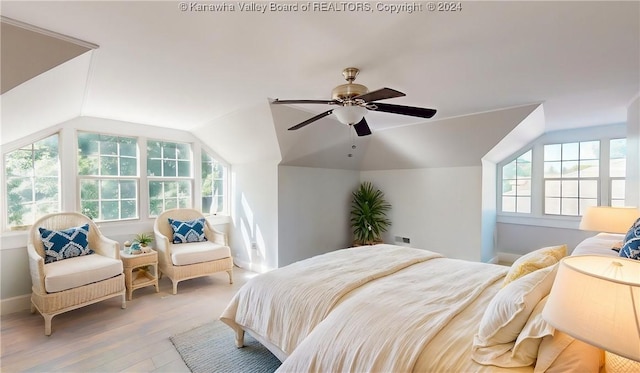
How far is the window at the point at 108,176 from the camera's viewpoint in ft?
12.7

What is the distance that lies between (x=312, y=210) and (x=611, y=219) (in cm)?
357

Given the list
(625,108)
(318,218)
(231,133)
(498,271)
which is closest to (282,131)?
(231,133)

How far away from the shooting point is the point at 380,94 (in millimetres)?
1963

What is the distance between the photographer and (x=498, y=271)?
231cm

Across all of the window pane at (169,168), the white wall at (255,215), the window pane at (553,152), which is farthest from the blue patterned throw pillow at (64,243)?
the window pane at (553,152)

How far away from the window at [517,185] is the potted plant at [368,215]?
6.89 ft

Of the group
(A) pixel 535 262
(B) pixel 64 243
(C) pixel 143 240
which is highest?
(A) pixel 535 262

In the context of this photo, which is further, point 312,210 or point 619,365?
point 312,210

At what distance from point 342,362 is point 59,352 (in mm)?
2488

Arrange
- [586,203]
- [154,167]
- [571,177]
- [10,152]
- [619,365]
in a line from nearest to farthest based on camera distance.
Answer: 1. [619,365]
2. [10,152]
3. [154,167]
4. [586,203]
5. [571,177]

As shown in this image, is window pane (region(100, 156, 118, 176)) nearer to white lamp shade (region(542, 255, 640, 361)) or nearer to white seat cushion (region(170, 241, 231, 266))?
white seat cushion (region(170, 241, 231, 266))

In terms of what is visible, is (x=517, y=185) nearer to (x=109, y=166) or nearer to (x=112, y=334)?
(x=112, y=334)

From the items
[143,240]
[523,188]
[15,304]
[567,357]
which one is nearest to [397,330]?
[567,357]

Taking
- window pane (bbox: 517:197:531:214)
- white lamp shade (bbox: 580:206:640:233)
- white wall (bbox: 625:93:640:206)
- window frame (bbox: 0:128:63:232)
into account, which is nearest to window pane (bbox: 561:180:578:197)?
window pane (bbox: 517:197:531:214)
